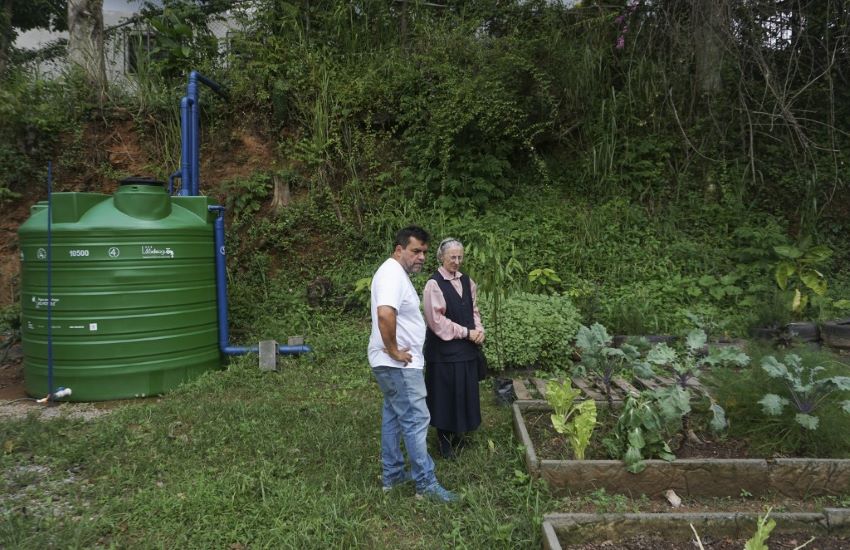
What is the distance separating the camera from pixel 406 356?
122 inches

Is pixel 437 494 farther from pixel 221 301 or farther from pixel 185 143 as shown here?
pixel 185 143

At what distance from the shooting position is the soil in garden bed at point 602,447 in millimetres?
3322

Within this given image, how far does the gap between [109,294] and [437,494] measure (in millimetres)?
3895

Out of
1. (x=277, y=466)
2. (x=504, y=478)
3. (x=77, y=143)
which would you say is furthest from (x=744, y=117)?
(x=77, y=143)

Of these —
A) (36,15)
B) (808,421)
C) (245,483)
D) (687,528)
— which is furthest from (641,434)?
(36,15)

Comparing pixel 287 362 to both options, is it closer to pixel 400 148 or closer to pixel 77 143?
pixel 400 148

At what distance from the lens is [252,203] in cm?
807

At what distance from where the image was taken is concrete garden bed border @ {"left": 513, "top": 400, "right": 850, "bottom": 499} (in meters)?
3.03

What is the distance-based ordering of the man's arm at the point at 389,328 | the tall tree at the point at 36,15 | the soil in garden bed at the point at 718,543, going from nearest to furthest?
the soil in garden bed at the point at 718,543
the man's arm at the point at 389,328
the tall tree at the point at 36,15

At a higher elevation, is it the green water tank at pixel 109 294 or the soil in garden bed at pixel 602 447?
the green water tank at pixel 109 294

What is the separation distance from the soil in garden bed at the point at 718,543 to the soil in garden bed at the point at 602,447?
70cm

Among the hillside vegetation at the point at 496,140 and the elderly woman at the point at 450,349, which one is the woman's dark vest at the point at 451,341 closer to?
the elderly woman at the point at 450,349

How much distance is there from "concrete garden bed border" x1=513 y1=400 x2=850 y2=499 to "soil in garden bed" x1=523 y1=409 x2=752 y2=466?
228mm

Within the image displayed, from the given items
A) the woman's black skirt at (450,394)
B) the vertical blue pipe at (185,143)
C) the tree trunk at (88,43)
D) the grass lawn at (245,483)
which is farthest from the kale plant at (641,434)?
the tree trunk at (88,43)
